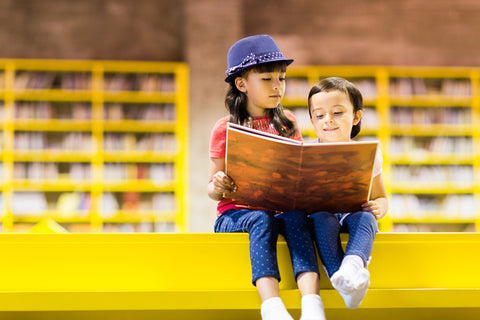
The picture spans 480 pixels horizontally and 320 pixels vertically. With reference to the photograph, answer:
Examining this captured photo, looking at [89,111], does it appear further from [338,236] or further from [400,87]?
[338,236]

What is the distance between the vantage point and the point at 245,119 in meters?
1.85

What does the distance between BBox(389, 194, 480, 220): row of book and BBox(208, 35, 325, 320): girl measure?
147 inches

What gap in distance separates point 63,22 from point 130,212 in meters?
2.39

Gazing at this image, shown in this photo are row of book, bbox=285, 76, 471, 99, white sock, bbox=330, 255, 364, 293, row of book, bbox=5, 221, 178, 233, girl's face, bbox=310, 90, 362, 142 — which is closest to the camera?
white sock, bbox=330, 255, 364, 293

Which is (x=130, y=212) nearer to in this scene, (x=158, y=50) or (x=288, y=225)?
(x=158, y=50)

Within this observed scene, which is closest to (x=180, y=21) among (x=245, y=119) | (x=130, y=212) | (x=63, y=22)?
(x=63, y=22)

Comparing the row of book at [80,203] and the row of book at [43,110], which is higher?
the row of book at [43,110]

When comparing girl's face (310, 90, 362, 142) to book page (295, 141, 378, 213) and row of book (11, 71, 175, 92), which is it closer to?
book page (295, 141, 378, 213)

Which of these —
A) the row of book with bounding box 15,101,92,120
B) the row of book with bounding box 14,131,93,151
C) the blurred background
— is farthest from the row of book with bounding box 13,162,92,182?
the blurred background

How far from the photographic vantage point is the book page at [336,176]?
1.33 meters

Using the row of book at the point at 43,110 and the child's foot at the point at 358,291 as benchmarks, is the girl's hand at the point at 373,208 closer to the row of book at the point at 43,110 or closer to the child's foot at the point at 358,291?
the child's foot at the point at 358,291

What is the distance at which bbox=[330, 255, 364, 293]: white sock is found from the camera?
1.17 m

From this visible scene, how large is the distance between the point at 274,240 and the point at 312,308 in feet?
0.76

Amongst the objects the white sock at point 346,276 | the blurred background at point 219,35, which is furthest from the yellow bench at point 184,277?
the blurred background at point 219,35
